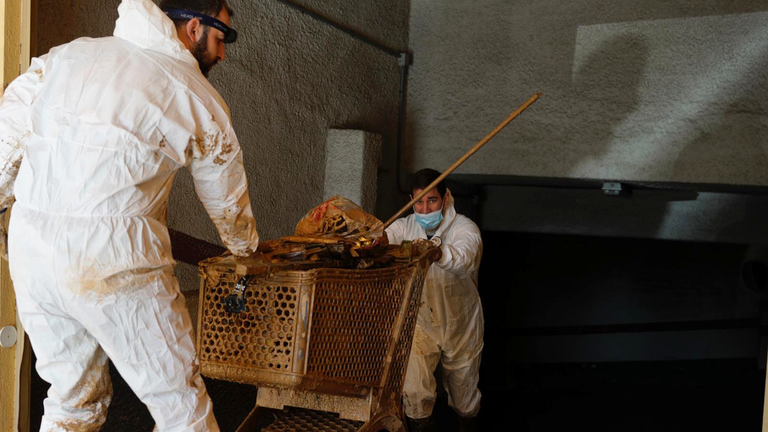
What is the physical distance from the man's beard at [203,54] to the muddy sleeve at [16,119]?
50 centimetres

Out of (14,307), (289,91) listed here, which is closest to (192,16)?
(14,307)

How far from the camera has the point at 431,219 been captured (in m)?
4.54

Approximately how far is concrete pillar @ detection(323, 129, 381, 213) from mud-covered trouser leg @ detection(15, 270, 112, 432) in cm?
322

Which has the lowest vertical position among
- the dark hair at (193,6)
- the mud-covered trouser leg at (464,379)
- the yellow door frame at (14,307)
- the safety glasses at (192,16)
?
the mud-covered trouser leg at (464,379)

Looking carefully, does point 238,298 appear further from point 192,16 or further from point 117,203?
point 192,16

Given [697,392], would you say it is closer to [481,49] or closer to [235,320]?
[481,49]

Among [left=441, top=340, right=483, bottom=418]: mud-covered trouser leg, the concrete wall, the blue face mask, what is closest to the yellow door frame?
the concrete wall

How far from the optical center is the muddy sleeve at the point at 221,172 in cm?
243

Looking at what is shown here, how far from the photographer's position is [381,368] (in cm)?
317

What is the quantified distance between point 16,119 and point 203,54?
65cm

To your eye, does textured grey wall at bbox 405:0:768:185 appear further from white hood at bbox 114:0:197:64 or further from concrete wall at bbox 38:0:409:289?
white hood at bbox 114:0:197:64

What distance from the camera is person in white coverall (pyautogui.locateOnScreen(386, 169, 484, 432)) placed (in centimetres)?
457

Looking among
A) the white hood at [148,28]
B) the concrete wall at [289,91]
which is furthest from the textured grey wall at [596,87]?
the white hood at [148,28]

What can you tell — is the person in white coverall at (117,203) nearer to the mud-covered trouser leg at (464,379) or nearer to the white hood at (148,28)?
the white hood at (148,28)
